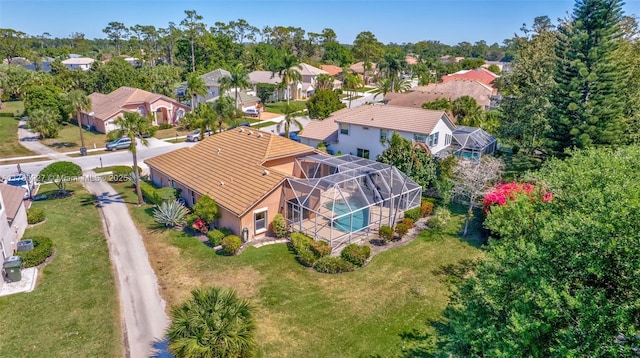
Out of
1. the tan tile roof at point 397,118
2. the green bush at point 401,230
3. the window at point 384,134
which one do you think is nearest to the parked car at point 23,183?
the tan tile roof at point 397,118

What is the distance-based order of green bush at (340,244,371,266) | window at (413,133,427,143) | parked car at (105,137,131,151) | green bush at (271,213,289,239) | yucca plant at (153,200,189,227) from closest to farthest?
green bush at (340,244,371,266), green bush at (271,213,289,239), yucca plant at (153,200,189,227), window at (413,133,427,143), parked car at (105,137,131,151)

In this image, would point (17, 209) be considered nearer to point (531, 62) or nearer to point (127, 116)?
point (127, 116)

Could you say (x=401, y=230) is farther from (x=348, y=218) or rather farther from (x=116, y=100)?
(x=116, y=100)

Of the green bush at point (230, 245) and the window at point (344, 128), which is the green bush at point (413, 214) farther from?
the window at point (344, 128)

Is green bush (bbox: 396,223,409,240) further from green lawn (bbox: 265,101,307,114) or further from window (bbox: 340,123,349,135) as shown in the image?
green lawn (bbox: 265,101,307,114)

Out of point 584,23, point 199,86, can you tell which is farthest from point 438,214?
point 199,86

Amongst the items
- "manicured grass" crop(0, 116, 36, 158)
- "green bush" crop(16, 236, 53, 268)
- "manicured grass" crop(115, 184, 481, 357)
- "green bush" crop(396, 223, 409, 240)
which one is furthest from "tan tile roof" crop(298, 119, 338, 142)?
"manicured grass" crop(0, 116, 36, 158)
